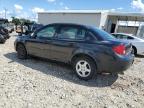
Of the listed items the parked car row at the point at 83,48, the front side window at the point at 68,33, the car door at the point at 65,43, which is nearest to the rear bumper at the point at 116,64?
the parked car row at the point at 83,48

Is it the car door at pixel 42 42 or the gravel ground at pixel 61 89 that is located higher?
the car door at pixel 42 42

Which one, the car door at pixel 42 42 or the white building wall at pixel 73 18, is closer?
the car door at pixel 42 42

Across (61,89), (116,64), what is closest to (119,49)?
(116,64)

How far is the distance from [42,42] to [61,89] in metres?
2.41

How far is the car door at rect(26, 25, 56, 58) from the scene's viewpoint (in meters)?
6.22

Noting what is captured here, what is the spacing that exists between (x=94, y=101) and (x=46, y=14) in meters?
23.4

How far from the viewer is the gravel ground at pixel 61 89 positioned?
12.7ft

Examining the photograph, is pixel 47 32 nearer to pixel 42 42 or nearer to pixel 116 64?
pixel 42 42

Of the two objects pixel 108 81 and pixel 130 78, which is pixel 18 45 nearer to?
pixel 108 81

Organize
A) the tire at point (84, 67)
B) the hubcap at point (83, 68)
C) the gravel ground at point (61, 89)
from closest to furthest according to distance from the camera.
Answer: the gravel ground at point (61, 89), the tire at point (84, 67), the hubcap at point (83, 68)

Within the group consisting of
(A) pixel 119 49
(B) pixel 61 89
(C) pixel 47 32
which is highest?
(C) pixel 47 32

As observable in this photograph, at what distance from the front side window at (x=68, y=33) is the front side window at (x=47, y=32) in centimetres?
35

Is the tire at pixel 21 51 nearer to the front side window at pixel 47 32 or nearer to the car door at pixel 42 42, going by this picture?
the car door at pixel 42 42

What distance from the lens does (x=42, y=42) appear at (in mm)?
6398
